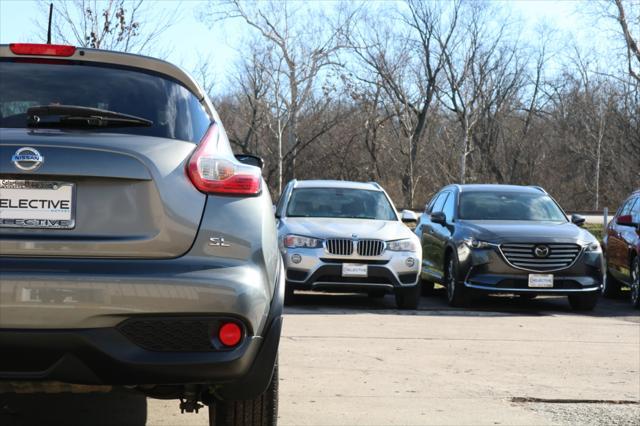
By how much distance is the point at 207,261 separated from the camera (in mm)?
3721

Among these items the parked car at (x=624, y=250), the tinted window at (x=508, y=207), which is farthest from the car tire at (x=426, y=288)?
the parked car at (x=624, y=250)

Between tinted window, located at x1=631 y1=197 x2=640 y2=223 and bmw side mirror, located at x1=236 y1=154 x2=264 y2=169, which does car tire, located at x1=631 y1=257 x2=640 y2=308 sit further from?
bmw side mirror, located at x1=236 y1=154 x2=264 y2=169

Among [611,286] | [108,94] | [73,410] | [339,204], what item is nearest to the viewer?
[108,94]

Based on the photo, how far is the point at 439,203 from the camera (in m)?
15.0

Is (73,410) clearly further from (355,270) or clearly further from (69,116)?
(355,270)

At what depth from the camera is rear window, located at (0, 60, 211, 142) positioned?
155 inches

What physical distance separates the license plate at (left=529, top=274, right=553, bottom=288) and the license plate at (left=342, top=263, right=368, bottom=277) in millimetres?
2002

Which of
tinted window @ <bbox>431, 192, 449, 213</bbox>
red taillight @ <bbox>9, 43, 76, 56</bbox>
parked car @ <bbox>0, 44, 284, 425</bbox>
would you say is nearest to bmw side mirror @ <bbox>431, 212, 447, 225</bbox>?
tinted window @ <bbox>431, 192, 449, 213</bbox>

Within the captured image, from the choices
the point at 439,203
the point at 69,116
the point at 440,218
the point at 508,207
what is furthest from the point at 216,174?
the point at 439,203

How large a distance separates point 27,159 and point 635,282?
36.0ft

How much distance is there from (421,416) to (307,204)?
7.79m

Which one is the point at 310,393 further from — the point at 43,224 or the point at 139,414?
the point at 43,224

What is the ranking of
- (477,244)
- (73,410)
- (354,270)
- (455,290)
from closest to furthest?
(73,410) → (354,270) → (477,244) → (455,290)

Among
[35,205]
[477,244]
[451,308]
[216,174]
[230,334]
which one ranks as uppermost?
[216,174]
